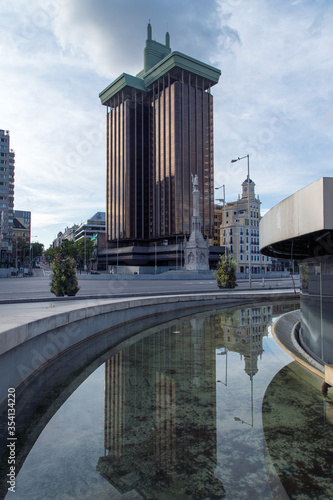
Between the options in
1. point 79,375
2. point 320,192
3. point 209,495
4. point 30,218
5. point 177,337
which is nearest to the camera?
point 209,495

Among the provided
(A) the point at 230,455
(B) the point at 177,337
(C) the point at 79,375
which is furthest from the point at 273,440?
(B) the point at 177,337

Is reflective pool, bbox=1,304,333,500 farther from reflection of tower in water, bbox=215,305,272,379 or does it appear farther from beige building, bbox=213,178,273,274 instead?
beige building, bbox=213,178,273,274

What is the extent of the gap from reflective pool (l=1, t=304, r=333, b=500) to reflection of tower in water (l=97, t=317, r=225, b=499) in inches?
0.5

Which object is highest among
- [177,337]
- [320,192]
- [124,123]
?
[124,123]

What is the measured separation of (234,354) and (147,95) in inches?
4943

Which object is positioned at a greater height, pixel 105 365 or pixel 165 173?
pixel 165 173

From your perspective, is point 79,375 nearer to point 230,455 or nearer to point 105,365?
point 105,365

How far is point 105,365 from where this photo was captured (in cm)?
712

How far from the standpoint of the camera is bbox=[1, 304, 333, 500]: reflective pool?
303 centimetres

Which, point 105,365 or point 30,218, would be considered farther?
point 30,218

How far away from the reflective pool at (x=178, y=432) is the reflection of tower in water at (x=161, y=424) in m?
0.01

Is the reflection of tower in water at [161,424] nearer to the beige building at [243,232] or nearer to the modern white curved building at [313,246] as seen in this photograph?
the modern white curved building at [313,246]

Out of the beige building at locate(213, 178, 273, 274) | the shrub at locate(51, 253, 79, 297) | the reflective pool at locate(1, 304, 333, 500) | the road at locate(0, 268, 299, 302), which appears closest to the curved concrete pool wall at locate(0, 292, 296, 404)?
the reflective pool at locate(1, 304, 333, 500)

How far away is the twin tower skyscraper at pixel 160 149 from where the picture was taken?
102 m
